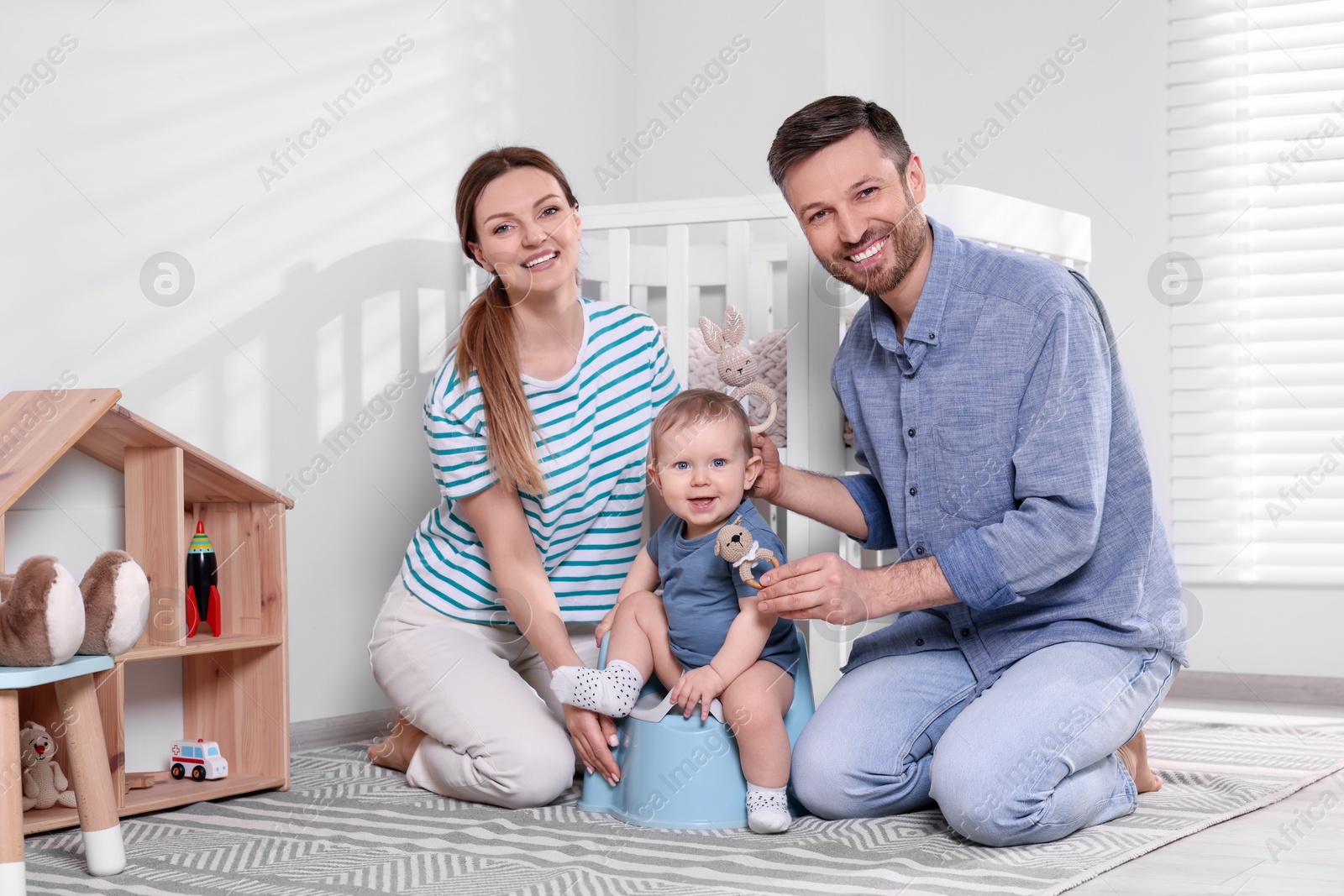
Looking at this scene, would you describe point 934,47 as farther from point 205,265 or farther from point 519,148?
point 205,265

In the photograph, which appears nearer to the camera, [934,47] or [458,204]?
[458,204]

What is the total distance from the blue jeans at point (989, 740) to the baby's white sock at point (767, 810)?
53 millimetres

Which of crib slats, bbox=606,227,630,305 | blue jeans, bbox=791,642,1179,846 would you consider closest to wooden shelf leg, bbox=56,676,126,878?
blue jeans, bbox=791,642,1179,846

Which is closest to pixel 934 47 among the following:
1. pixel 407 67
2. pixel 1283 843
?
pixel 407 67

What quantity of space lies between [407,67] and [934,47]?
138 cm

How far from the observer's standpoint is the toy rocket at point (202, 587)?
191cm

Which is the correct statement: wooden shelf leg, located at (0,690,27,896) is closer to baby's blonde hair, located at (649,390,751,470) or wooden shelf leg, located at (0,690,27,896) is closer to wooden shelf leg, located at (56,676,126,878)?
wooden shelf leg, located at (56,676,126,878)

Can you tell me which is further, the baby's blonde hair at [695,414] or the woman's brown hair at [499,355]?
the woman's brown hair at [499,355]

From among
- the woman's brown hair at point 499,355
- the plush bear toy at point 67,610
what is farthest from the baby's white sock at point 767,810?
the plush bear toy at point 67,610

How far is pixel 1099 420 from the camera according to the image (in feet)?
4.84

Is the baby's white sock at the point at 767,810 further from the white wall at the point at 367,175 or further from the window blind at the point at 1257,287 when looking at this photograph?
the window blind at the point at 1257,287

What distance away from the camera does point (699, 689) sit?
157 cm

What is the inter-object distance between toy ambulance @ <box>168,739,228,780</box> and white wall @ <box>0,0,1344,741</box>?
319 millimetres

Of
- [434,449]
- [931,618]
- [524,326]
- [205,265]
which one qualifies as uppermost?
[205,265]
